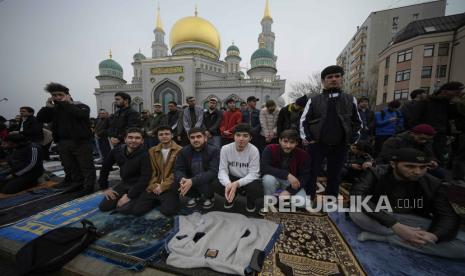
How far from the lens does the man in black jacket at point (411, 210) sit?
1930mm

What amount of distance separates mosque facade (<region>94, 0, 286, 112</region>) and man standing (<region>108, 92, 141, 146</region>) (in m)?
19.0

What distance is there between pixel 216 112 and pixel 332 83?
138 inches

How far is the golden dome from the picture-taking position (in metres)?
30.0

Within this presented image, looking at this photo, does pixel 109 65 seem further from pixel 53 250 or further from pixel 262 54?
pixel 53 250

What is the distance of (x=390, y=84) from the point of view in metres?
24.5

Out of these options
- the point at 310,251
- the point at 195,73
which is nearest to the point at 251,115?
the point at 310,251

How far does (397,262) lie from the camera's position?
1958 millimetres

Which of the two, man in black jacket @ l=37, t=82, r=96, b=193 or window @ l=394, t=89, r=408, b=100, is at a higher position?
window @ l=394, t=89, r=408, b=100

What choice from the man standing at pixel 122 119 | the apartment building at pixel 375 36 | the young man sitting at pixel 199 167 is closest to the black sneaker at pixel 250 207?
the young man sitting at pixel 199 167

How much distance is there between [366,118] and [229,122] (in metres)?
4.27

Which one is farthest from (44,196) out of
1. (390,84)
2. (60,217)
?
(390,84)

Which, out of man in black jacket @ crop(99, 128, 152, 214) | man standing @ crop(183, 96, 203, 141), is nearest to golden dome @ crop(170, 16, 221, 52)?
man standing @ crop(183, 96, 203, 141)

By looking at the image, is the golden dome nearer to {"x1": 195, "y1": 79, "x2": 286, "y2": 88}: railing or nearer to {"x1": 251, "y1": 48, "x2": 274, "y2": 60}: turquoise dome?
{"x1": 251, "y1": 48, "x2": 274, "y2": 60}: turquoise dome

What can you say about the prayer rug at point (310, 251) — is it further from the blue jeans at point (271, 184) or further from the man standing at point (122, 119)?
the man standing at point (122, 119)
